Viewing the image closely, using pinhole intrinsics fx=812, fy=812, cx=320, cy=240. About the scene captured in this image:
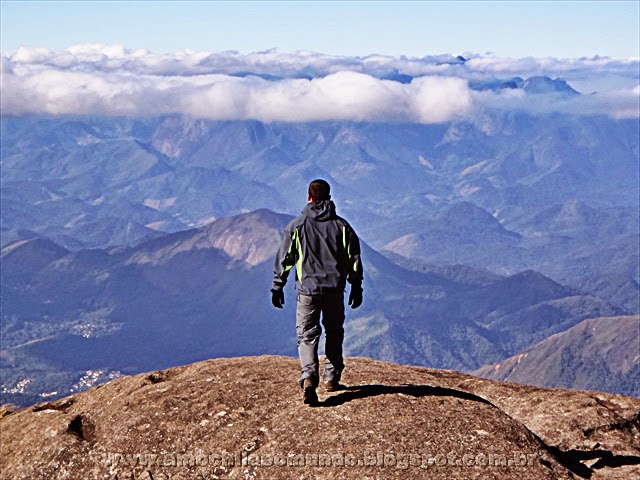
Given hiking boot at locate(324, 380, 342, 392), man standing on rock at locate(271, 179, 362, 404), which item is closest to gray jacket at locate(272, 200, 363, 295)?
man standing on rock at locate(271, 179, 362, 404)

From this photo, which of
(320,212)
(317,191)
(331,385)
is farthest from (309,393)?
(317,191)

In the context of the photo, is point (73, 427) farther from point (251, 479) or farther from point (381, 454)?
point (381, 454)

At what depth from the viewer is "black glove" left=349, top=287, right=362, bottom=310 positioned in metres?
24.0

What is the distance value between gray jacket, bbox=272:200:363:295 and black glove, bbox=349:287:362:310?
A: 0.45 meters

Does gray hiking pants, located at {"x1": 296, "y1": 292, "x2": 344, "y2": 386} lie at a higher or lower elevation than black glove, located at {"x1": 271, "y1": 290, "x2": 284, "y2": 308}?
lower

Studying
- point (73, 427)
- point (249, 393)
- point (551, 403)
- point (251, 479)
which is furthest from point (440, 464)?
point (73, 427)

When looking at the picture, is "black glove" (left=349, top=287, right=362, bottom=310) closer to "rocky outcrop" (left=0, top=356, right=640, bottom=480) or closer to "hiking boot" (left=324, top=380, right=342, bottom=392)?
"hiking boot" (left=324, top=380, right=342, bottom=392)

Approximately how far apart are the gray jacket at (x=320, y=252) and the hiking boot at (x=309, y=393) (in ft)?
8.66

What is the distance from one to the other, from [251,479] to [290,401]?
4.25 metres

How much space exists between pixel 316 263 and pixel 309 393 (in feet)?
12.5

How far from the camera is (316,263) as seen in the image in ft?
78.3

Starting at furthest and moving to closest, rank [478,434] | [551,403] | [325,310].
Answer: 1. [551,403]
2. [325,310]
3. [478,434]

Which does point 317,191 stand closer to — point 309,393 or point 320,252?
point 320,252

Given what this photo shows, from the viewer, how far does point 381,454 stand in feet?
68.6
